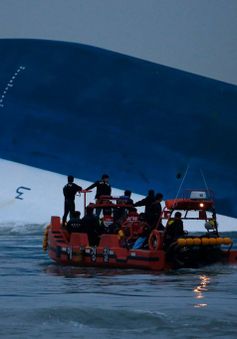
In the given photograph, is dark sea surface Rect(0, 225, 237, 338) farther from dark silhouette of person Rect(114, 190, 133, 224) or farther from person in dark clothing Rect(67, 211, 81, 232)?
dark silhouette of person Rect(114, 190, 133, 224)

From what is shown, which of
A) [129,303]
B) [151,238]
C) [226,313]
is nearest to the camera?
[226,313]

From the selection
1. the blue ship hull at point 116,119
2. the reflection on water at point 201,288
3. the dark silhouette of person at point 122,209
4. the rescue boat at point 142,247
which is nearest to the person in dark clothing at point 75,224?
the rescue boat at point 142,247

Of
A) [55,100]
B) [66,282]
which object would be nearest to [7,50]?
[55,100]

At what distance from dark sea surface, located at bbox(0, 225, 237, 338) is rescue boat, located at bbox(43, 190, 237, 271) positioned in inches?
7.1

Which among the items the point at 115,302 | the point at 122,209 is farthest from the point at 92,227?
the point at 115,302

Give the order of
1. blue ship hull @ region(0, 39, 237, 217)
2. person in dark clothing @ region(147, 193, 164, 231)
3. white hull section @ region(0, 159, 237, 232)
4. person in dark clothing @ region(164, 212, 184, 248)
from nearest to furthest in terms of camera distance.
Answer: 1. person in dark clothing @ region(164, 212, 184, 248)
2. person in dark clothing @ region(147, 193, 164, 231)
3. blue ship hull @ region(0, 39, 237, 217)
4. white hull section @ region(0, 159, 237, 232)

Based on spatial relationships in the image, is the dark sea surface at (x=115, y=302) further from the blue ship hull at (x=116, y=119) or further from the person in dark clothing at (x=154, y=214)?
Result: the blue ship hull at (x=116, y=119)

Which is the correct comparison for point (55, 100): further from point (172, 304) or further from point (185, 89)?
point (172, 304)

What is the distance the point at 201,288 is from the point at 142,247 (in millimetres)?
3467

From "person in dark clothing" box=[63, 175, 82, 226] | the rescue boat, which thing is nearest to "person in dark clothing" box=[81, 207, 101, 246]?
the rescue boat

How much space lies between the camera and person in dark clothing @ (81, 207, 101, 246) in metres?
20.5

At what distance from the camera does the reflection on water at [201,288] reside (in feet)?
46.8

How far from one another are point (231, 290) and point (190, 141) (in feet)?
37.6

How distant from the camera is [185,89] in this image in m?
27.3
